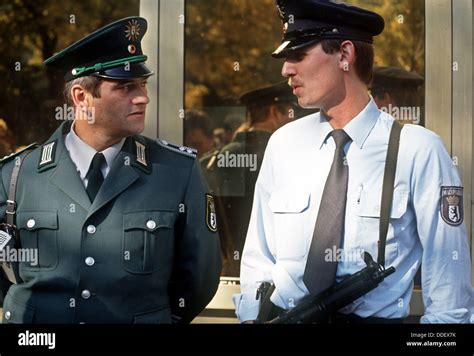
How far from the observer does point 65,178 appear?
3.59 meters

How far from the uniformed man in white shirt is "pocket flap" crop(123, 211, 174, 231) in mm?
355

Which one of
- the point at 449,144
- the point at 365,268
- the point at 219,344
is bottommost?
the point at 219,344

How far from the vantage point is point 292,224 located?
3.55 metres

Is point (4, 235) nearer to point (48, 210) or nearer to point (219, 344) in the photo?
point (48, 210)

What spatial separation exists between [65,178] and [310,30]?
117 cm

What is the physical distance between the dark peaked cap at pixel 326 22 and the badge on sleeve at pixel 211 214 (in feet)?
2.36

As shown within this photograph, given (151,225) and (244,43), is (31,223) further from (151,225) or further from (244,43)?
(244,43)

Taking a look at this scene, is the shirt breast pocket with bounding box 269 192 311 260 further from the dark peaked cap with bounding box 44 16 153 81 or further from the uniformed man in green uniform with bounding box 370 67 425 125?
the dark peaked cap with bounding box 44 16 153 81

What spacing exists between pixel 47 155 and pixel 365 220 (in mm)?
1338

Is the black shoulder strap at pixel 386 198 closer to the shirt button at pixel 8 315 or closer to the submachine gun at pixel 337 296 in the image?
the submachine gun at pixel 337 296

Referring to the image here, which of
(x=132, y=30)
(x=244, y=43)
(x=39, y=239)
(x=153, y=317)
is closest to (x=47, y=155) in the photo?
(x=39, y=239)

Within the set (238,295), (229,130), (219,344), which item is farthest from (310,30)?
(219,344)

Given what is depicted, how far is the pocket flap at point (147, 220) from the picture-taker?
3553mm

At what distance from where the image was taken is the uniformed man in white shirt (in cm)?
350
